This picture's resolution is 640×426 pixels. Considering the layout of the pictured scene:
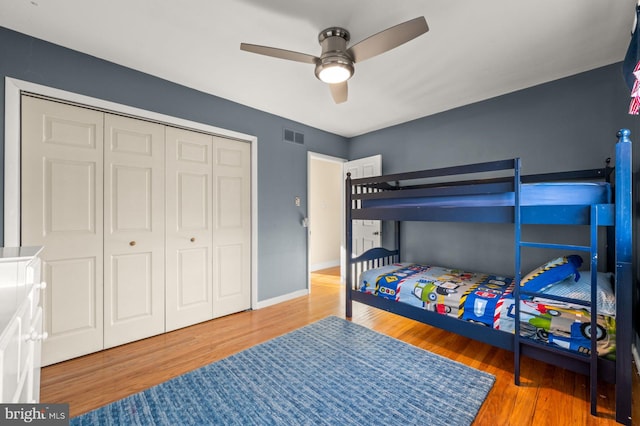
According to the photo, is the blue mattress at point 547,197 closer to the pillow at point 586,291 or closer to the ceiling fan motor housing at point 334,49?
the pillow at point 586,291

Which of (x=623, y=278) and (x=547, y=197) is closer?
(x=623, y=278)

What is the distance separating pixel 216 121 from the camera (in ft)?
10.2

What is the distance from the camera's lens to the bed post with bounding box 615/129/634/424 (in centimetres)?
152

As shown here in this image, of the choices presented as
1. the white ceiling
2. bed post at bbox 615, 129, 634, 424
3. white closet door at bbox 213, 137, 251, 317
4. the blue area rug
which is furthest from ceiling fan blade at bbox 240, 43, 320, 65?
the blue area rug

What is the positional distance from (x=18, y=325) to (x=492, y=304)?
2619mm

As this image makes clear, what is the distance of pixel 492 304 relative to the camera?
2.06 metres

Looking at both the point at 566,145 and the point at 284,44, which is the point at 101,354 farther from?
the point at 566,145

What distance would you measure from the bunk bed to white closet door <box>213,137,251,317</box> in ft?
5.01

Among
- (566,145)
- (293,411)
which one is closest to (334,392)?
(293,411)

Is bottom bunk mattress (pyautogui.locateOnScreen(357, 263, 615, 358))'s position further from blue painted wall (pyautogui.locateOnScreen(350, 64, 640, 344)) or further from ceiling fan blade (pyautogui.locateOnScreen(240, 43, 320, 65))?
ceiling fan blade (pyautogui.locateOnScreen(240, 43, 320, 65))

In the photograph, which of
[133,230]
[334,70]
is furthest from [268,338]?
[334,70]

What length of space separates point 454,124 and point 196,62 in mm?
3041

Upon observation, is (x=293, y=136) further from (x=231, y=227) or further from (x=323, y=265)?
(x=323, y=265)

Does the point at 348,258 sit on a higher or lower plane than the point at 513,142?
lower
